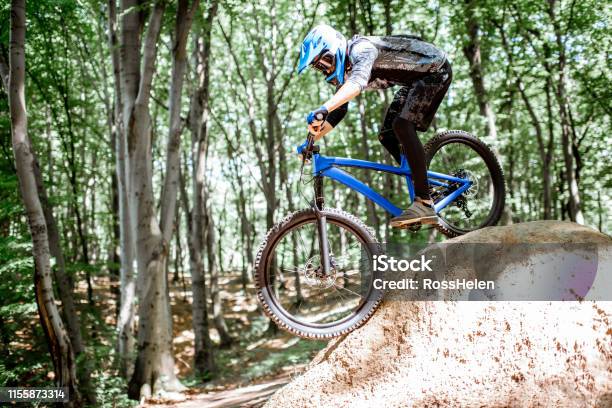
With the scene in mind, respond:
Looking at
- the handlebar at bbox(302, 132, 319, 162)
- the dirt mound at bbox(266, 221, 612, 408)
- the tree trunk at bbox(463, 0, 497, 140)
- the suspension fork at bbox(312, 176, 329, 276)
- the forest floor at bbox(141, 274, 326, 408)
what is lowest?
the forest floor at bbox(141, 274, 326, 408)

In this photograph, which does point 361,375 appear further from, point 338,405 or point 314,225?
point 314,225

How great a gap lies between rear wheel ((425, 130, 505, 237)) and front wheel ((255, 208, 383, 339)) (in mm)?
996

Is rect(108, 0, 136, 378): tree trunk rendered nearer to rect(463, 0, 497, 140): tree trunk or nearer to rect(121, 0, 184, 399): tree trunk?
rect(121, 0, 184, 399): tree trunk

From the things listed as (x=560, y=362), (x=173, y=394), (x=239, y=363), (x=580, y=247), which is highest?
(x=580, y=247)

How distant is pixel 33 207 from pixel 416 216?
6431 mm

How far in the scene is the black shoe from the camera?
15.5 ft

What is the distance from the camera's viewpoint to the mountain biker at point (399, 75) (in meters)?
4.58

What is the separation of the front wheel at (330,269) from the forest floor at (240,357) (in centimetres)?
104

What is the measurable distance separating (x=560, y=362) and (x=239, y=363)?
1314 cm

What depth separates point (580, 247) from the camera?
4.29 meters

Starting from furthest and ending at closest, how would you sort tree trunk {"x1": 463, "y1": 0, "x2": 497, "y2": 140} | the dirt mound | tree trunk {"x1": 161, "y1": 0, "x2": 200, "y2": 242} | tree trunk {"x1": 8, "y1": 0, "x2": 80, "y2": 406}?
1. tree trunk {"x1": 463, "y1": 0, "x2": 497, "y2": 140}
2. tree trunk {"x1": 161, "y1": 0, "x2": 200, "y2": 242}
3. tree trunk {"x1": 8, "y1": 0, "x2": 80, "y2": 406}
4. the dirt mound

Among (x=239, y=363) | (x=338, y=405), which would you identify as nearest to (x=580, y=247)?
(x=338, y=405)

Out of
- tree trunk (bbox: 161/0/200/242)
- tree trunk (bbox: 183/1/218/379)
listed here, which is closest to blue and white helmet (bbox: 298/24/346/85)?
tree trunk (bbox: 161/0/200/242)

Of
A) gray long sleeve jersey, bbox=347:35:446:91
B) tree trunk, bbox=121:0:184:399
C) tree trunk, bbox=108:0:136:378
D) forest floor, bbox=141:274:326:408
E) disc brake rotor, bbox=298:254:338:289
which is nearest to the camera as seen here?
disc brake rotor, bbox=298:254:338:289
